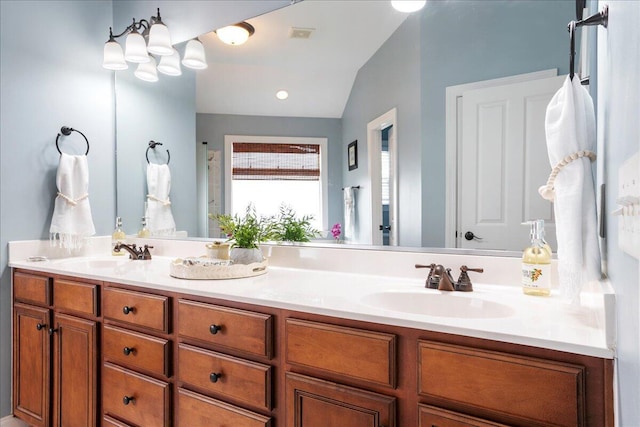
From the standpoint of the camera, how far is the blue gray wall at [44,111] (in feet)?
6.89

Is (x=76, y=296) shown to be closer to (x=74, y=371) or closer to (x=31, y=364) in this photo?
(x=74, y=371)

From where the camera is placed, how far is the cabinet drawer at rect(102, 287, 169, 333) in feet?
4.85

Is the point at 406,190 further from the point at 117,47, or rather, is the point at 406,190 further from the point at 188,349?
the point at 117,47

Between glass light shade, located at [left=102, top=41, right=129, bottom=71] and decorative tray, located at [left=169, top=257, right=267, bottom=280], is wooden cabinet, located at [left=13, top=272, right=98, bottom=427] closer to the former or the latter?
decorative tray, located at [left=169, top=257, right=267, bottom=280]

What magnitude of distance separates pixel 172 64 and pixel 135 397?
1801 millimetres

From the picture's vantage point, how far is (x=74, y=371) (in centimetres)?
181

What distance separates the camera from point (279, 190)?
196cm

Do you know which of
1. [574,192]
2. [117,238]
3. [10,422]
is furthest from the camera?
[117,238]

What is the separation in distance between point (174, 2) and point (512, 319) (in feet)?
8.00

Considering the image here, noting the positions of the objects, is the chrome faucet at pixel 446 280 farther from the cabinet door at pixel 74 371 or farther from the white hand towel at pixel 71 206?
the white hand towel at pixel 71 206

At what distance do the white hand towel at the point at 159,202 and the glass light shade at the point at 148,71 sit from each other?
549 millimetres

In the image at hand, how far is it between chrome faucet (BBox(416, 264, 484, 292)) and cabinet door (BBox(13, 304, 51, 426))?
1789 millimetres

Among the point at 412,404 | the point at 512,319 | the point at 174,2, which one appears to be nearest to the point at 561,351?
the point at 512,319

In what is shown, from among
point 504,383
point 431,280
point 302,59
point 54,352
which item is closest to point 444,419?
point 504,383
